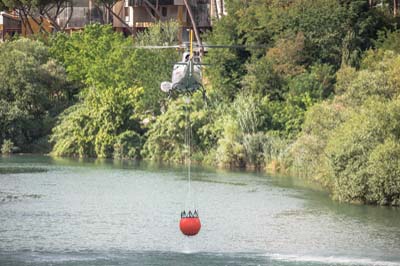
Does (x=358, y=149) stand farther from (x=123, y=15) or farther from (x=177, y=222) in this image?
(x=123, y=15)

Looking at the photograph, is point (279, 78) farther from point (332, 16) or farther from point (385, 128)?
point (385, 128)

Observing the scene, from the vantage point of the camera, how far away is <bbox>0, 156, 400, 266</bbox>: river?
40938 mm

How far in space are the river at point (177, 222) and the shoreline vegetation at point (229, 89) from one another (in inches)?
137

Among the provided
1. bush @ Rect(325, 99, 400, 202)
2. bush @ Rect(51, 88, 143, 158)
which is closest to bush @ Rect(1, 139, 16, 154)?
bush @ Rect(51, 88, 143, 158)

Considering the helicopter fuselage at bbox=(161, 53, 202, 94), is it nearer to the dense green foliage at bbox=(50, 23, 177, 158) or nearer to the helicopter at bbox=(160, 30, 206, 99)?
the helicopter at bbox=(160, 30, 206, 99)

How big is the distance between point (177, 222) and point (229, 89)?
2927cm

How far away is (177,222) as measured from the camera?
48.0m

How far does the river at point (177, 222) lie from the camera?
40938 millimetres

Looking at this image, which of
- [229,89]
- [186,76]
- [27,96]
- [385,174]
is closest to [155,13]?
[27,96]

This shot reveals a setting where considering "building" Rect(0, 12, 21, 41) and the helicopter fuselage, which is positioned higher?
"building" Rect(0, 12, 21, 41)

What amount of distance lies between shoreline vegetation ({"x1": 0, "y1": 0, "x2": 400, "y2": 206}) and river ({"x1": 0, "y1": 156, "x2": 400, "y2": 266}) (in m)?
3.49

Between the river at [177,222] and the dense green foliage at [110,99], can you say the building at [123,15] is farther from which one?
the river at [177,222]

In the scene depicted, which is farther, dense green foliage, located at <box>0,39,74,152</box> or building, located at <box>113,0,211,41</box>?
building, located at <box>113,0,211,41</box>

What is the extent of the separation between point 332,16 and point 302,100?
6077 mm
